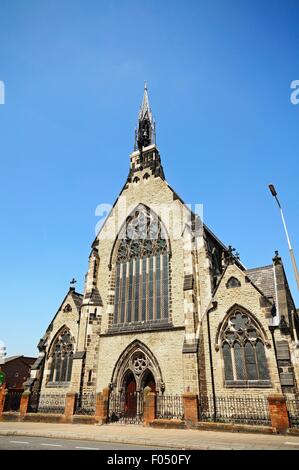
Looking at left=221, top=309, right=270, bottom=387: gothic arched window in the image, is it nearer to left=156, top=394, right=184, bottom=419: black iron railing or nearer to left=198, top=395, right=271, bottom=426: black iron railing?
left=198, top=395, right=271, bottom=426: black iron railing

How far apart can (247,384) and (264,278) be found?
6.53m

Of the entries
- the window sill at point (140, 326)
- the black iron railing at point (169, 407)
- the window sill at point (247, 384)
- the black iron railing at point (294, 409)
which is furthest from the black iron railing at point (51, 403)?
the black iron railing at point (294, 409)

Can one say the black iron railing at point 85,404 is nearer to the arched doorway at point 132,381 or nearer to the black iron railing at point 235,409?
the arched doorway at point 132,381

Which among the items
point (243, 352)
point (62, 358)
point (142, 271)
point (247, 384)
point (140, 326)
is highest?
point (142, 271)

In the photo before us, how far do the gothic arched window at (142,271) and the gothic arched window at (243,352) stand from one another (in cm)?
419

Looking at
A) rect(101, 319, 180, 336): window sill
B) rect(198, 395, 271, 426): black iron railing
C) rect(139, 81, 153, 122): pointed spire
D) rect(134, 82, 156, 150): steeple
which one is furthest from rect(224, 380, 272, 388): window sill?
rect(139, 81, 153, 122): pointed spire

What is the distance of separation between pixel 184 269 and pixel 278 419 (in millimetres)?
9334

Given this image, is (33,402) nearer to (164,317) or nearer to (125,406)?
(125,406)

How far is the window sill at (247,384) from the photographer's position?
1517cm

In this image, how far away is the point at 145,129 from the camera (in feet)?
98.2

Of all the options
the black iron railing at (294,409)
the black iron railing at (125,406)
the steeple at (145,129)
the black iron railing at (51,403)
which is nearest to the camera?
the black iron railing at (294,409)

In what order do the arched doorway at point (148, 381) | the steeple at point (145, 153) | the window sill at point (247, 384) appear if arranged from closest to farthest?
the window sill at point (247, 384) < the arched doorway at point (148, 381) < the steeple at point (145, 153)

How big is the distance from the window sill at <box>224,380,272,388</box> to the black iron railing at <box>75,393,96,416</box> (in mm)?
8157

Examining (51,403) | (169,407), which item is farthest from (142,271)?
(51,403)
